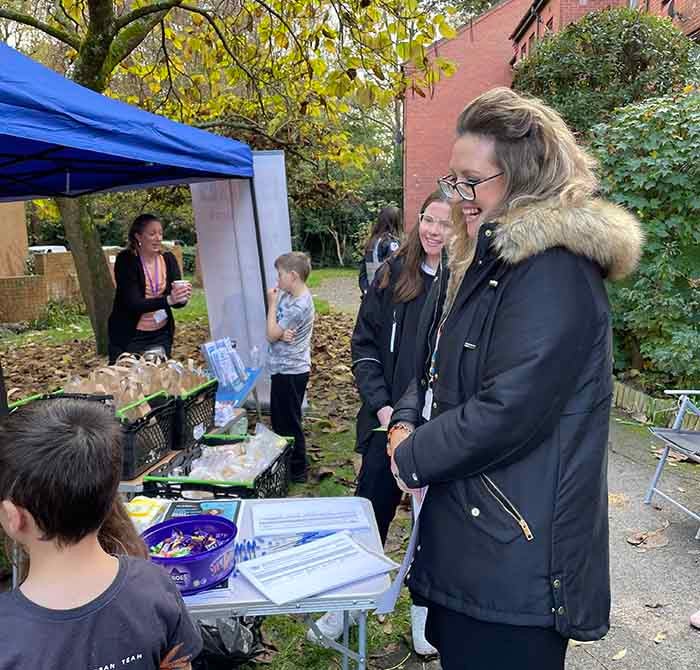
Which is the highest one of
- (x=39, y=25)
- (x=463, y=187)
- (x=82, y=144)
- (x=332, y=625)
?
(x=39, y=25)

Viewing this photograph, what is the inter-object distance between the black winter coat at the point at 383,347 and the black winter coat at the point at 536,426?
1.25 metres

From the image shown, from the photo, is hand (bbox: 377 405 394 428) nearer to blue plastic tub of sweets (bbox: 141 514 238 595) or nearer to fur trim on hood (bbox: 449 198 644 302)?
blue plastic tub of sweets (bbox: 141 514 238 595)

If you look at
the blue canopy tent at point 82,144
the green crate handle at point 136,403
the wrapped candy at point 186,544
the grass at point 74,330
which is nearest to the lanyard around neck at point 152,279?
the blue canopy tent at point 82,144

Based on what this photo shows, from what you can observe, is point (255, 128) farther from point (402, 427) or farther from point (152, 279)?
point (402, 427)

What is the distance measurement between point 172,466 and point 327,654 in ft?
3.73

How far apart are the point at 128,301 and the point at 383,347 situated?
2.53m

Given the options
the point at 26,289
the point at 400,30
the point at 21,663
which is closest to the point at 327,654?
the point at 21,663

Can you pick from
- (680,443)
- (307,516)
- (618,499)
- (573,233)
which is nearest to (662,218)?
(680,443)

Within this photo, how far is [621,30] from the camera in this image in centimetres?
1235

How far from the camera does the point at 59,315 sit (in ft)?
45.0

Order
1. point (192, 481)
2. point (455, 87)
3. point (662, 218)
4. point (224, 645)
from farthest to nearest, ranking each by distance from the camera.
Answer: point (455, 87) → point (662, 218) → point (192, 481) → point (224, 645)

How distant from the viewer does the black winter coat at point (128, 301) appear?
4805 mm

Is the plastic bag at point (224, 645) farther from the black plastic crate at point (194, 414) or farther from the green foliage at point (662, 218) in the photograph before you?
the green foliage at point (662, 218)

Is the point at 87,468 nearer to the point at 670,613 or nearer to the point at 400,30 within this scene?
the point at 670,613
